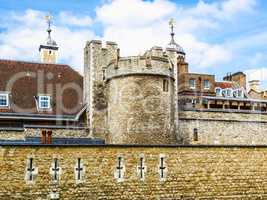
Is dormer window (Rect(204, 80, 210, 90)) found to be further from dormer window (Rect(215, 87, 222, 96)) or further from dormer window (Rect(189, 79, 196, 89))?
dormer window (Rect(189, 79, 196, 89))

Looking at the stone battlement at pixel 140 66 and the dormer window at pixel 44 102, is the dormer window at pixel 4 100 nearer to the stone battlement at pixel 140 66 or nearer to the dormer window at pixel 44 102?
the dormer window at pixel 44 102

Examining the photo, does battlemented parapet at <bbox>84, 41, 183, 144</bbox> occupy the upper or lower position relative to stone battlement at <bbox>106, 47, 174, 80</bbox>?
lower

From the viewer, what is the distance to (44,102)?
30.5 meters

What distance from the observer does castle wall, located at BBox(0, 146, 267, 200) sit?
A: 1866 cm

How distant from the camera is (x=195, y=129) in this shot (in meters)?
32.3

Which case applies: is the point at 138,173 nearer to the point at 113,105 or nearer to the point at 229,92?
the point at 113,105

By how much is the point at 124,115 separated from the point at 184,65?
63.0 ft

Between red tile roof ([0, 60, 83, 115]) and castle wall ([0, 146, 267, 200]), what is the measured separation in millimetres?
11080

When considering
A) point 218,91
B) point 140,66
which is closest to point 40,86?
point 140,66

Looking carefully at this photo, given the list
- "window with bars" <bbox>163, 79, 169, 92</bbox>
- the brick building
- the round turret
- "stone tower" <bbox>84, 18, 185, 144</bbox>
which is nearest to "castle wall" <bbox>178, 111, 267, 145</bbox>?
the brick building

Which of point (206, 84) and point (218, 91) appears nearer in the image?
point (206, 84)

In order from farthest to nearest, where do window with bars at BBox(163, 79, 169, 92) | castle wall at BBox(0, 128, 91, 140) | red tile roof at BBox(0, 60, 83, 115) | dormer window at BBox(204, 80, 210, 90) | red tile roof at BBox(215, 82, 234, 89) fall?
red tile roof at BBox(215, 82, 234, 89) → dormer window at BBox(204, 80, 210, 90) → red tile roof at BBox(0, 60, 83, 115) → castle wall at BBox(0, 128, 91, 140) → window with bars at BBox(163, 79, 169, 92)

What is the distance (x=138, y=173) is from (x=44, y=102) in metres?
12.0

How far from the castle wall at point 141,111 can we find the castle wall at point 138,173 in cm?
565
